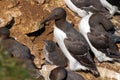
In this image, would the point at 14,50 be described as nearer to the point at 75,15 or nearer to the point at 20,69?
the point at 75,15

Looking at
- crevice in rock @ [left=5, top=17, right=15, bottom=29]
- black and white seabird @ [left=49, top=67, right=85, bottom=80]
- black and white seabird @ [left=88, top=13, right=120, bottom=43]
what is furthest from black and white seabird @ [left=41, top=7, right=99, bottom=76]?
black and white seabird @ [left=49, top=67, right=85, bottom=80]

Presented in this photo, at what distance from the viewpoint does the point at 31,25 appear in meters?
10.9

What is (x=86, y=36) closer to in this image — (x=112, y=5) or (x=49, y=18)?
(x=49, y=18)

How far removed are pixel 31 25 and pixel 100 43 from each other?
2226 mm

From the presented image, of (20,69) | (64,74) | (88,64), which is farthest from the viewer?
(88,64)

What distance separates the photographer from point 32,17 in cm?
1120

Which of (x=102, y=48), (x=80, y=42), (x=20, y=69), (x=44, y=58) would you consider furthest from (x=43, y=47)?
(x=20, y=69)

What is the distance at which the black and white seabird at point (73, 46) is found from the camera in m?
10.3

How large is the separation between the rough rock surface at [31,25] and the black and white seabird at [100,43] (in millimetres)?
256

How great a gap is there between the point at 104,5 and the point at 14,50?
220 inches

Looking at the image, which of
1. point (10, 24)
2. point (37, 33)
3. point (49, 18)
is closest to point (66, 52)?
point (49, 18)

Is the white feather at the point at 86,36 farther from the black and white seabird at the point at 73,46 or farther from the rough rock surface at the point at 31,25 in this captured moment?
the black and white seabird at the point at 73,46

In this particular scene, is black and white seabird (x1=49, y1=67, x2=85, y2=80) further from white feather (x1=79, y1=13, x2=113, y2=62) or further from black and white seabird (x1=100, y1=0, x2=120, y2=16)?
black and white seabird (x1=100, y1=0, x2=120, y2=16)

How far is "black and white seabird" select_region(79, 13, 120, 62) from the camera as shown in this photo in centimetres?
1090
